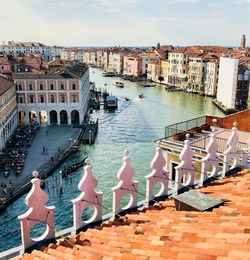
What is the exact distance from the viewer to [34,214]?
253 inches

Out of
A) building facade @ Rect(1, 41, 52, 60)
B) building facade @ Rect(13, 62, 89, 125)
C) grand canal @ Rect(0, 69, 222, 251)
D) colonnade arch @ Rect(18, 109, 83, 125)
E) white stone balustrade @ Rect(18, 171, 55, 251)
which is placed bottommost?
grand canal @ Rect(0, 69, 222, 251)

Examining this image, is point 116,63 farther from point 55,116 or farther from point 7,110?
point 7,110

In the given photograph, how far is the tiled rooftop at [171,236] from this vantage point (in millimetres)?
4184

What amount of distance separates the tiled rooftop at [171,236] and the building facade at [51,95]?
43180 mm

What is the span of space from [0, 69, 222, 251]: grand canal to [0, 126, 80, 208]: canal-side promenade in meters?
1.79

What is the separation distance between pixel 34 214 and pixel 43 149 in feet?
99.4

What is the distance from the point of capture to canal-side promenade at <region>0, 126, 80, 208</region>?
28.6 meters

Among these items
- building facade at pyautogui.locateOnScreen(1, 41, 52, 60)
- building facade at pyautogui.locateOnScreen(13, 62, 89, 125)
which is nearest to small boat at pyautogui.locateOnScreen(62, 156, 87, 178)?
building facade at pyautogui.locateOnScreen(13, 62, 89, 125)

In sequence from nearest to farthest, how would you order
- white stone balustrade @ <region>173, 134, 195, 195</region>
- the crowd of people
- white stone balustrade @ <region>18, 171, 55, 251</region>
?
white stone balustrade @ <region>18, 171, 55, 251</region>
white stone balustrade @ <region>173, 134, 195, 195</region>
the crowd of people

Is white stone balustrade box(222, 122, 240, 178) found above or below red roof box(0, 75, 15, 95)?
above

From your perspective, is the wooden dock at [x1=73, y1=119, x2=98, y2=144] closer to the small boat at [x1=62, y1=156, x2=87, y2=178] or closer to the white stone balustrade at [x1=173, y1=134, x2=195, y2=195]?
the small boat at [x1=62, y1=156, x2=87, y2=178]

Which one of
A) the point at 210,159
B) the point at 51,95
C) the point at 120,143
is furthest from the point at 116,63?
the point at 210,159

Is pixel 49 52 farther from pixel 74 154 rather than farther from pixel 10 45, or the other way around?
pixel 74 154

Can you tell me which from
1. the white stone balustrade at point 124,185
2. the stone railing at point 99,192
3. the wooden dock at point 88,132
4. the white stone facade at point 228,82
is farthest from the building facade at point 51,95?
the white stone balustrade at point 124,185
